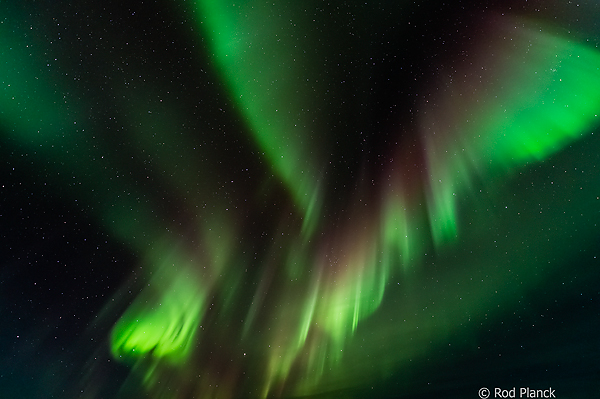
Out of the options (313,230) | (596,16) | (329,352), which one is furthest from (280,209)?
(596,16)

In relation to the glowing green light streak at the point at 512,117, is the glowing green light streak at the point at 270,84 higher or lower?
higher

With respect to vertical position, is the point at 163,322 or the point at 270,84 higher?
the point at 270,84

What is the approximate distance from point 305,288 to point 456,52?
1.90ft

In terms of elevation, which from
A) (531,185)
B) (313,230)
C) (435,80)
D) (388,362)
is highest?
(435,80)

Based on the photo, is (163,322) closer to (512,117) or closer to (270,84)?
(270,84)

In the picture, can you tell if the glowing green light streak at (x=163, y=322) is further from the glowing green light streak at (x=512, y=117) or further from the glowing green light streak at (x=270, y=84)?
the glowing green light streak at (x=512, y=117)

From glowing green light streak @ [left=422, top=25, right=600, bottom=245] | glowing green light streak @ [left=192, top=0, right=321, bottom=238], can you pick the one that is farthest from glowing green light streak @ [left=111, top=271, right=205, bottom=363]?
glowing green light streak @ [left=422, top=25, right=600, bottom=245]

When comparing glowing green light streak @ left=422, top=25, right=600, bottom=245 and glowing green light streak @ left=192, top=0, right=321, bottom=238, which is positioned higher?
glowing green light streak @ left=192, top=0, right=321, bottom=238

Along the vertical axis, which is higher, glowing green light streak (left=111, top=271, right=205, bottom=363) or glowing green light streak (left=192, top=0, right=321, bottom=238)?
glowing green light streak (left=192, top=0, right=321, bottom=238)

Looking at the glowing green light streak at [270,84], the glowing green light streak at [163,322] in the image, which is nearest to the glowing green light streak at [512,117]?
the glowing green light streak at [270,84]

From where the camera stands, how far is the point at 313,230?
0.81 meters

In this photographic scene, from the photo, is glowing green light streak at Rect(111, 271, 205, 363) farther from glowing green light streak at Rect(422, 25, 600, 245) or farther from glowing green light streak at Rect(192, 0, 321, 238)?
glowing green light streak at Rect(422, 25, 600, 245)

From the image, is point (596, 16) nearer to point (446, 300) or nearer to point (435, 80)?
point (435, 80)

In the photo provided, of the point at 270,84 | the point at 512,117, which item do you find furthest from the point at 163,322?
the point at 512,117
